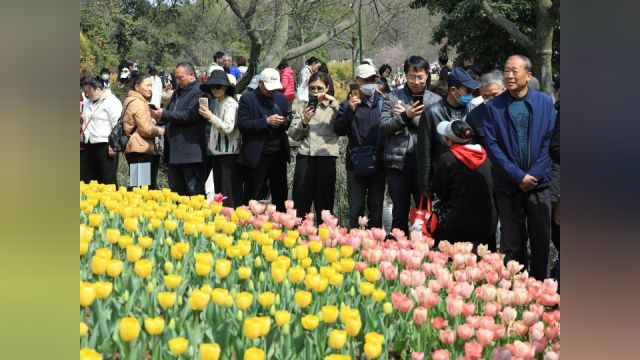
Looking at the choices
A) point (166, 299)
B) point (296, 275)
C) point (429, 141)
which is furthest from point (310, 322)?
point (429, 141)

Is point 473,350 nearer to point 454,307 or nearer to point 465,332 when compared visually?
point 465,332

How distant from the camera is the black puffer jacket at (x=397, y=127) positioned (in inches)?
231

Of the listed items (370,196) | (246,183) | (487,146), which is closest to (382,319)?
(487,146)

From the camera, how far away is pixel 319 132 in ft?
22.1

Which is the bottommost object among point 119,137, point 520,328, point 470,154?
point 520,328

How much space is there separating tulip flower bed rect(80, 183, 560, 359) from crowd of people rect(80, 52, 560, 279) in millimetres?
1164

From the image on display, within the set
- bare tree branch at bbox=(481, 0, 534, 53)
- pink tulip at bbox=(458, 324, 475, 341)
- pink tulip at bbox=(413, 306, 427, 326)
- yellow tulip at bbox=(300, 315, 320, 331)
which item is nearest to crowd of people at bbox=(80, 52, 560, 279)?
pink tulip at bbox=(413, 306, 427, 326)

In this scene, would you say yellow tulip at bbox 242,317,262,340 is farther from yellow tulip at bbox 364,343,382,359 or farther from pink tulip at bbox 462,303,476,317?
pink tulip at bbox 462,303,476,317

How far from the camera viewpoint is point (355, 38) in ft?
110

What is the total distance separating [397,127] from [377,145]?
48 centimetres

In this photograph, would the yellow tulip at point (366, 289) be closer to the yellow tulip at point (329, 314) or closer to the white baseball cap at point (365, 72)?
the yellow tulip at point (329, 314)
